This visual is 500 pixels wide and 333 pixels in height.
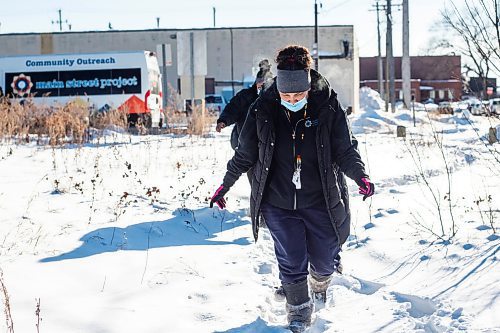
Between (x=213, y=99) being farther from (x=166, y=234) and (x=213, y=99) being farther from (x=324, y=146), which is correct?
(x=324, y=146)

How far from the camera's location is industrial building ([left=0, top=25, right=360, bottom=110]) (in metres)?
47.3

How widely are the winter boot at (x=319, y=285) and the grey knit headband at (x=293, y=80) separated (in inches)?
48.3

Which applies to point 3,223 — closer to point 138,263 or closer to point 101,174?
point 138,263

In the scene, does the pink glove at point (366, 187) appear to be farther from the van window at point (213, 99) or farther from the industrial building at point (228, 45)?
the industrial building at point (228, 45)

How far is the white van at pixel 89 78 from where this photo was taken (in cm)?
2508

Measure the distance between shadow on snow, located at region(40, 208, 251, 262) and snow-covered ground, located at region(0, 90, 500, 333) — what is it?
16mm

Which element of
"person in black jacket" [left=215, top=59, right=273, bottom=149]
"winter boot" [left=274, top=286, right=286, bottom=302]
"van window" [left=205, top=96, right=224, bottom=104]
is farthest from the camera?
"van window" [left=205, top=96, right=224, bottom=104]

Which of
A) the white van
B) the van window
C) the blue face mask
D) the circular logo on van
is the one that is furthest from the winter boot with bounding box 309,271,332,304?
the van window

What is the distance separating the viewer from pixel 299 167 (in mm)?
4250

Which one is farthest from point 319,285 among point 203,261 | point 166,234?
point 166,234

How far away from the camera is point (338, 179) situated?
14.5 feet

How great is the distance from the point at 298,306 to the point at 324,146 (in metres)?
0.95

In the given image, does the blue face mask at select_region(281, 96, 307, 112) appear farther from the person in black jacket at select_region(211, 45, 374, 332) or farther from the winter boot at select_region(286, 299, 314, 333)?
the winter boot at select_region(286, 299, 314, 333)

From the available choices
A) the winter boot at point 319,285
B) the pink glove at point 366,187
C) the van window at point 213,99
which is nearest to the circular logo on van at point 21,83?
the van window at point 213,99
